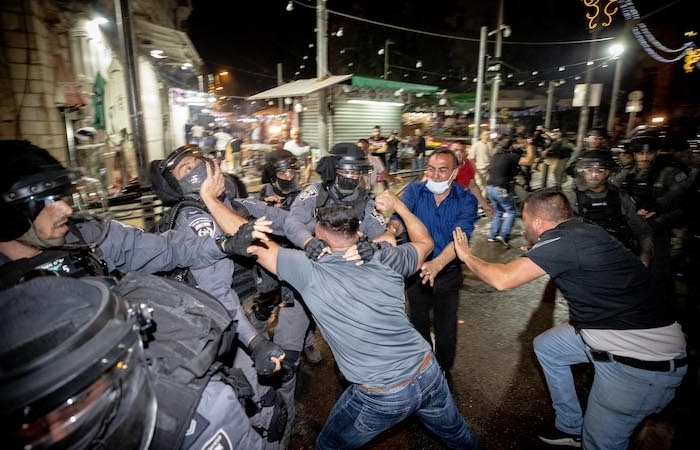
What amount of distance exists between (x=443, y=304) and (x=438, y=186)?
118 centimetres

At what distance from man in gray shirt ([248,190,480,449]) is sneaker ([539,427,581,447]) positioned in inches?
42.8

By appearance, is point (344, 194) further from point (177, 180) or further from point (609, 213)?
point (609, 213)

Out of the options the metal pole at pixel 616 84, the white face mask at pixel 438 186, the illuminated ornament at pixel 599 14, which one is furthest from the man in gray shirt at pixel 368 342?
the metal pole at pixel 616 84

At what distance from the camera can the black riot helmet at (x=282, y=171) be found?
481 centimetres

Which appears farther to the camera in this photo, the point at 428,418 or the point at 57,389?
the point at 428,418

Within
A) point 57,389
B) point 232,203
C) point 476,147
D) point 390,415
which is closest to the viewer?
point 57,389

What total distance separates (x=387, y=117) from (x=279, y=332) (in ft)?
66.0

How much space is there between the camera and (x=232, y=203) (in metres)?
3.29

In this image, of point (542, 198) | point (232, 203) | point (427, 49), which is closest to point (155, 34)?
point (232, 203)

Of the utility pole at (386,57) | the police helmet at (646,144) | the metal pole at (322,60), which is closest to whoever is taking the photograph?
the police helmet at (646,144)

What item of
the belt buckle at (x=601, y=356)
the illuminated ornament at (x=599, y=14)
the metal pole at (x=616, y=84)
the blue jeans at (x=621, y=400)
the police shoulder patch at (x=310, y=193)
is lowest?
the blue jeans at (x=621, y=400)

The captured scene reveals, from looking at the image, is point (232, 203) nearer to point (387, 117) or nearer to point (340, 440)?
point (340, 440)

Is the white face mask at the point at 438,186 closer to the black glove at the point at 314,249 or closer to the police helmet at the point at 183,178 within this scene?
the black glove at the point at 314,249

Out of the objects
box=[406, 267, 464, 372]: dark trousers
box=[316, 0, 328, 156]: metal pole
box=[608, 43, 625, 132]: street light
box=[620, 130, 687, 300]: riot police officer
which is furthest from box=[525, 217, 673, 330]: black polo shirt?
box=[608, 43, 625, 132]: street light
